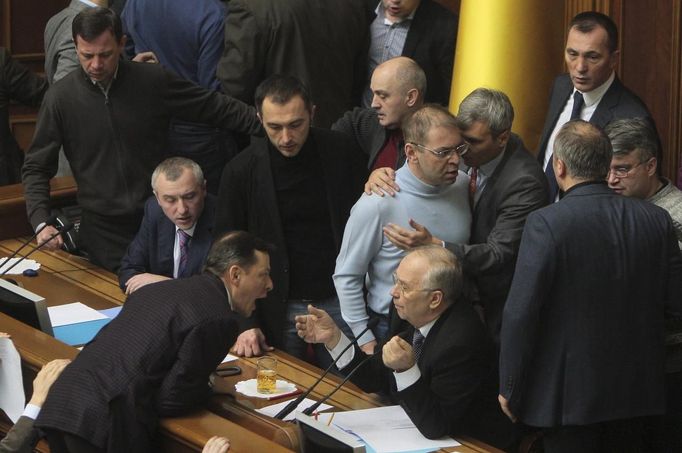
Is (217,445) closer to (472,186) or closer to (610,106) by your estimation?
(472,186)

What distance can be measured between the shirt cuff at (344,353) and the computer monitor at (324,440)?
605 mm

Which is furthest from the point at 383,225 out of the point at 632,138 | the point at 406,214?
the point at 632,138

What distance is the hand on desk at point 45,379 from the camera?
3178 mm

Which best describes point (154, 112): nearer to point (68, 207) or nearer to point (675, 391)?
point (68, 207)

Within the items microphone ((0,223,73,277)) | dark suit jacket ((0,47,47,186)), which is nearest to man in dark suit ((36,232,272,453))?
microphone ((0,223,73,277))

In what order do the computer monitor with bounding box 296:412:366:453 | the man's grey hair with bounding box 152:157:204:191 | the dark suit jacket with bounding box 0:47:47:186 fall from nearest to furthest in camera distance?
the computer monitor with bounding box 296:412:366:453
the man's grey hair with bounding box 152:157:204:191
the dark suit jacket with bounding box 0:47:47:186

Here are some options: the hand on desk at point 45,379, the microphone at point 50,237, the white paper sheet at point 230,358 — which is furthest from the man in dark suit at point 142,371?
the microphone at point 50,237

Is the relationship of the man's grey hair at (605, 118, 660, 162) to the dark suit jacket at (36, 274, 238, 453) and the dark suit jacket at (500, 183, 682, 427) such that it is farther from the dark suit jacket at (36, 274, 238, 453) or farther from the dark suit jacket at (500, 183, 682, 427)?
the dark suit jacket at (36, 274, 238, 453)

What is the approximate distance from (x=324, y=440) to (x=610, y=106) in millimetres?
1547

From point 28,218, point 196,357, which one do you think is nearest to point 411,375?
point 196,357

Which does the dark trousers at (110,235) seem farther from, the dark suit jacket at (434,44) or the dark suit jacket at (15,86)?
the dark suit jacket at (434,44)

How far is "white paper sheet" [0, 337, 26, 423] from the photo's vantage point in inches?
138

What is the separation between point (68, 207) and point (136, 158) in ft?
2.67

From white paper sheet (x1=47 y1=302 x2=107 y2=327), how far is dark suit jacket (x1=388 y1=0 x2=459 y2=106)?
1.38 metres
